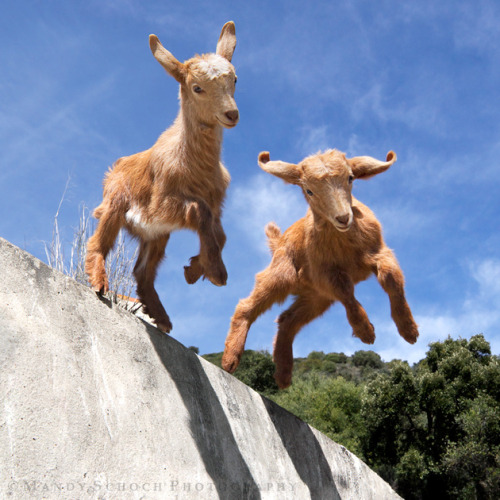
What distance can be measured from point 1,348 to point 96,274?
1.21 meters

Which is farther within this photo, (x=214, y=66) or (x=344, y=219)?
(x=344, y=219)

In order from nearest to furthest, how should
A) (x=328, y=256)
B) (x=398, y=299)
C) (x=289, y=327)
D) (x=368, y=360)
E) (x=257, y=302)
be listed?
(x=398, y=299), (x=328, y=256), (x=257, y=302), (x=289, y=327), (x=368, y=360)

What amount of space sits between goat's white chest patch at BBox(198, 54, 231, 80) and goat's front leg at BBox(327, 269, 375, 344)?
2.05 meters

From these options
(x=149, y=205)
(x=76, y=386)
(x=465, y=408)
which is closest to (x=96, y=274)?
(x=149, y=205)

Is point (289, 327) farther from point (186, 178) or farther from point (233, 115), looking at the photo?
point (233, 115)

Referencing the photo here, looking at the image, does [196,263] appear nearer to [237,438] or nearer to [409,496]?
[237,438]

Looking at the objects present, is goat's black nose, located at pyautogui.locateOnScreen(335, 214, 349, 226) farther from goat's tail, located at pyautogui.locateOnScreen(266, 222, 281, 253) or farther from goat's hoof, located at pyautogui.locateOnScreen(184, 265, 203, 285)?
goat's tail, located at pyautogui.locateOnScreen(266, 222, 281, 253)

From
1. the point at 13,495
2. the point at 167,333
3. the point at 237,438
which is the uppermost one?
the point at 167,333

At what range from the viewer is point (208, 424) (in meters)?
5.26

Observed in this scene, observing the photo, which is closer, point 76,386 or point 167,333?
point 76,386

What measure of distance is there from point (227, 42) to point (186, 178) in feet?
4.25

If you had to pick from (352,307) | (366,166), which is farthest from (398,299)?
(366,166)

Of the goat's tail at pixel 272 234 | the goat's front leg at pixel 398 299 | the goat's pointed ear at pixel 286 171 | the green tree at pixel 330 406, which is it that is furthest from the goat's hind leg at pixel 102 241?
the green tree at pixel 330 406

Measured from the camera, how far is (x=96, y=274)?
4.96 meters
